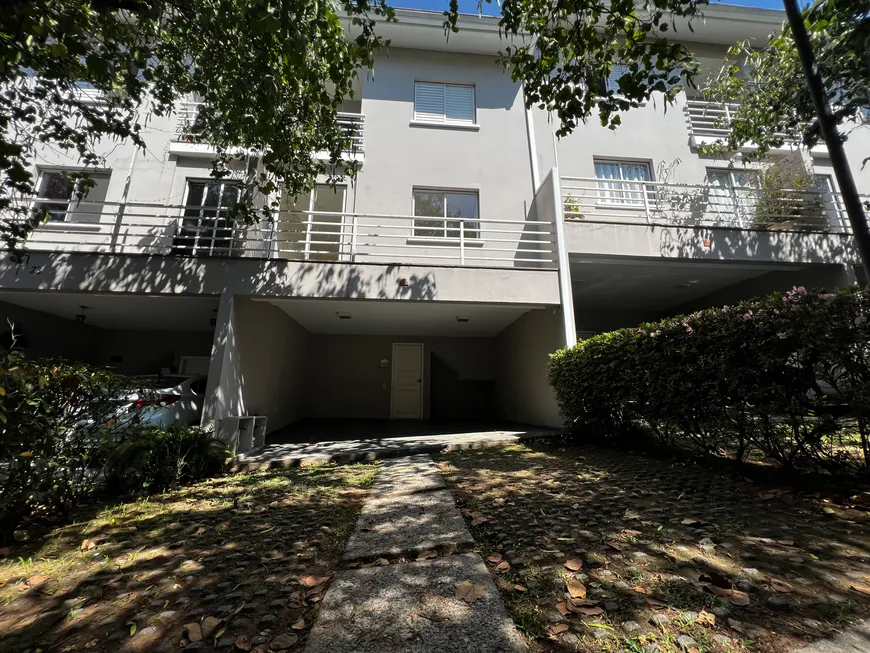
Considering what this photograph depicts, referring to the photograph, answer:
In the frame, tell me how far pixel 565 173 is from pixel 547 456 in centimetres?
769

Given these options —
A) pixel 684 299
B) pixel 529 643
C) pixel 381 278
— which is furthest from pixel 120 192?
pixel 684 299

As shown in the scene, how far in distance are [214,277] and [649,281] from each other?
31.2ft

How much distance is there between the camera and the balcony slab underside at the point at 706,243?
25.2 ft

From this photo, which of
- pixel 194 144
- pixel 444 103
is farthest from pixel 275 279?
pixel 444 103

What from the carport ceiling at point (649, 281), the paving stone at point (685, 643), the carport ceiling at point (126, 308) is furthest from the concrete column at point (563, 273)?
the carport ceiling at point (126, 308)

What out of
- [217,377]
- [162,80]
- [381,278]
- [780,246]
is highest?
[162,80]

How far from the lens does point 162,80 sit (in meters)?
4.99

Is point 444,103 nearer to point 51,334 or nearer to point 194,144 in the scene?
point 194,144

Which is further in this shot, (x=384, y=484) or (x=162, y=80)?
(x=162, y=80)

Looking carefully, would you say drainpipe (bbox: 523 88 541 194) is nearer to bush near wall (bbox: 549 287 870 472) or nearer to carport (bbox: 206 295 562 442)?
carport (bbox: 206 295 562 442)

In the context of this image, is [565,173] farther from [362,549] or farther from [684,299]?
[362,549]

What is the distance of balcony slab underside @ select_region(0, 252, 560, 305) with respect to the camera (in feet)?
20.5

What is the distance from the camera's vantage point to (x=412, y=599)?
5.56ft

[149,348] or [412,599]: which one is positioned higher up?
[149,348]
